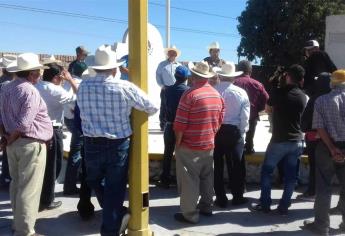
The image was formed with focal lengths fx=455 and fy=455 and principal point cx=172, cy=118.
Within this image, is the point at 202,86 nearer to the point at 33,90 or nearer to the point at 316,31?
the point at 33,90

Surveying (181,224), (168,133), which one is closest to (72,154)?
(168,133)

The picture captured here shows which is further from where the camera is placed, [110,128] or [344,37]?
[344,37]

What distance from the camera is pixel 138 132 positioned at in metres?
4.54

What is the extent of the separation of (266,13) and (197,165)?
2307cm

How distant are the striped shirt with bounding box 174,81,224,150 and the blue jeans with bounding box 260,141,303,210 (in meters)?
0.87

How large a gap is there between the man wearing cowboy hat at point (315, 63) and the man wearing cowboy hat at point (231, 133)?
1.65 meters

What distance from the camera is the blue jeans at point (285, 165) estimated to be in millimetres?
5598

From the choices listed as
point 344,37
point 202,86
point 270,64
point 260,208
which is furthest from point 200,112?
point 270,64

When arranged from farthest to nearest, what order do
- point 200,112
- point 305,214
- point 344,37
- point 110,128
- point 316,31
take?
point 316,31, point 344,37, point 305,214, point 200,112, point 110,128

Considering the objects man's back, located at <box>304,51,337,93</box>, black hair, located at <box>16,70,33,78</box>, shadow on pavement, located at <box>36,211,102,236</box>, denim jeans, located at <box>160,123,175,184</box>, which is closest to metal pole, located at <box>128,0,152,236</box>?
shadow on pavement, located at <box>36,211,102,236</box>

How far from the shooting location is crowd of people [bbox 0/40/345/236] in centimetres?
453

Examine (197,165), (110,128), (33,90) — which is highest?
(33,90)

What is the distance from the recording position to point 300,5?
2575 centimetres

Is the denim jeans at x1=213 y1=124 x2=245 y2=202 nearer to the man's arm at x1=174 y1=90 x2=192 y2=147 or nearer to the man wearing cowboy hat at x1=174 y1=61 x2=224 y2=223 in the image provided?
the man wearing cowboy hat at x1=174 y1=61 x2=224 y2=223
